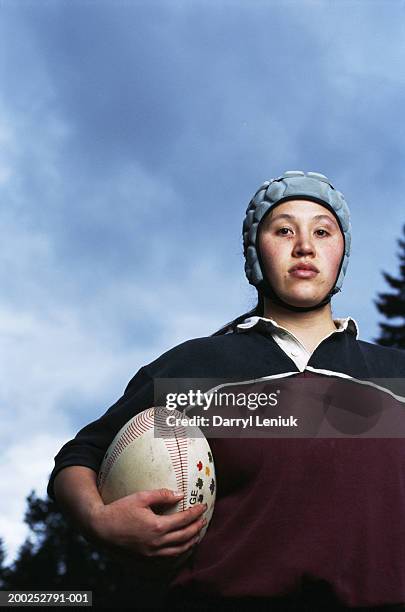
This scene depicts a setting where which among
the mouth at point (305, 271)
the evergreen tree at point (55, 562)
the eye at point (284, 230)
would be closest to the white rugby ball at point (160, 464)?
the mouth at point (305, 271)

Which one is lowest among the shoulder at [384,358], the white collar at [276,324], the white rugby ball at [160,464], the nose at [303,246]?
the white rugby ball at [160,464]

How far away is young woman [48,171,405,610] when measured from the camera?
11.2 ft

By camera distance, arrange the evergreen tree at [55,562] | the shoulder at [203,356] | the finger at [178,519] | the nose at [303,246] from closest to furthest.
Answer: the finger at [178,519] → the shoulder at [203,356] → the nose at [303,246] → the evergreen tree at [55,562]

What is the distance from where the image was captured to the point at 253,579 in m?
3.43

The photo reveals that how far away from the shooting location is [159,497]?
3443mm

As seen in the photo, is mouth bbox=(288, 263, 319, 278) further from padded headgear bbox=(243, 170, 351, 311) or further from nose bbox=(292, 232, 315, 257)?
padded headgear bbox=(243, 170, 351, 311)

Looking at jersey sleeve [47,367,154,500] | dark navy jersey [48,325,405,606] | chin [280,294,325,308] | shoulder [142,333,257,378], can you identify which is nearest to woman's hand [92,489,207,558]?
dark navy jersey [48,325,405,606]

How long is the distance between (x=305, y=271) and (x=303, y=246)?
13 cm

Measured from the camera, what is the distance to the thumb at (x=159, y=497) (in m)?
3.44

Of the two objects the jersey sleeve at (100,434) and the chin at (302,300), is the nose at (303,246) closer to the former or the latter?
the chin at (302,300)

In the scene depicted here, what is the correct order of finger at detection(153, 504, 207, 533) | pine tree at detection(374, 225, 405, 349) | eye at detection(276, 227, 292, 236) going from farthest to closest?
pine tree at detection(374, 225, 405, 349), eye at detection(276, 227, 292, 236), finger at detection(153, 504, 207, 533)

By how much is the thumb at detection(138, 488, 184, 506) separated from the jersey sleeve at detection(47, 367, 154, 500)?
1.70ft

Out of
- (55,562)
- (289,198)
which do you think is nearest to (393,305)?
(55,562)

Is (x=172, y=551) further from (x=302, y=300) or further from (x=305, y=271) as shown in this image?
(x=305, y=271)
